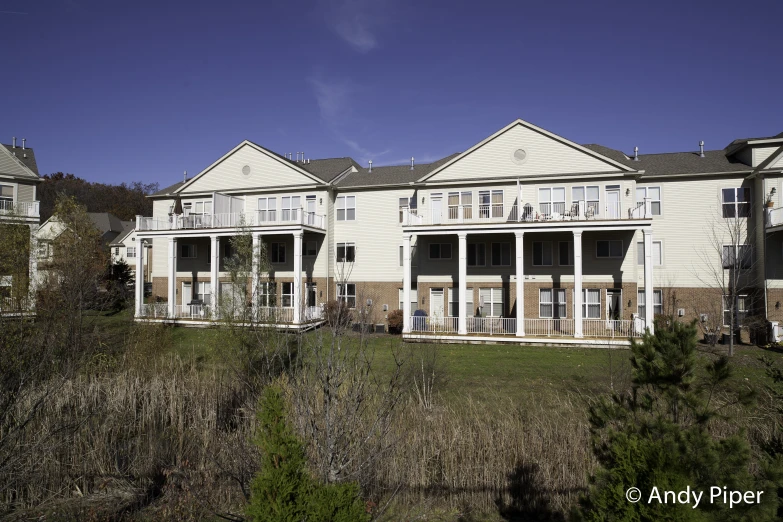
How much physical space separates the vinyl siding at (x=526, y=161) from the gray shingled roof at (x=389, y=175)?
2131 millimetres

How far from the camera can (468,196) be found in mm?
26375

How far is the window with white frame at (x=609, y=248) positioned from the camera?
81.2 feet

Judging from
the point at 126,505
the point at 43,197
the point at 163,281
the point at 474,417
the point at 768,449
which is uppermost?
the point at 43,197

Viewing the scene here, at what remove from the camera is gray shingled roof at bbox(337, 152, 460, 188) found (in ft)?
94.7

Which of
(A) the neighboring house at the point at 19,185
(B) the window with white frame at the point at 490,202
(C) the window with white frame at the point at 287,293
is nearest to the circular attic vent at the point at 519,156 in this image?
(B) the window with white frame at the point at 490,202

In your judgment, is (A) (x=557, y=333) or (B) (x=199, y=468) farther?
(A) (x=557, y=333)

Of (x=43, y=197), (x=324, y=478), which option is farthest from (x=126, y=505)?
(x=43, y=197)

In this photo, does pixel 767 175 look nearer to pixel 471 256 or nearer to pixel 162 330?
pixel 471 256

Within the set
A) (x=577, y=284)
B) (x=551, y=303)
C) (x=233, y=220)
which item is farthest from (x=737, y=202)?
(x=233, y=220)

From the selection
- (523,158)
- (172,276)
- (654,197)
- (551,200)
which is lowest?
(172,276)

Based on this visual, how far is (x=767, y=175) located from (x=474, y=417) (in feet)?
74.5

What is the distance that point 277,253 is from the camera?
98.8 ft

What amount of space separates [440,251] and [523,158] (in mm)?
6694

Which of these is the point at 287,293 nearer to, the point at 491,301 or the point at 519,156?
the point at 491,301
